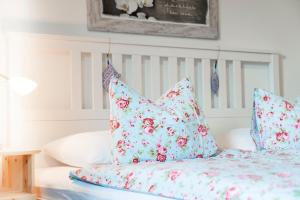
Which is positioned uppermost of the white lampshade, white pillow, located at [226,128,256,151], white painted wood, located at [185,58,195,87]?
white painted wood, located at [185,58,195,87]

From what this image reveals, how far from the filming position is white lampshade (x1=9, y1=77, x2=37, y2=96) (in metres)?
2.00

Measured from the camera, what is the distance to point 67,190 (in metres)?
1.62

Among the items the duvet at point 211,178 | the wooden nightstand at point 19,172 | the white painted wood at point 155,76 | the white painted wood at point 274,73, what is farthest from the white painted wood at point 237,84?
the wooden nightstand at point 19,172

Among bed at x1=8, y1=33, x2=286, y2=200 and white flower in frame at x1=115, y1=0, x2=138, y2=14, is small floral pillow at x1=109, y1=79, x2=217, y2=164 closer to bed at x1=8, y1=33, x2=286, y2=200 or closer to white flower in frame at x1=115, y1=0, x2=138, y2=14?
bed at x1=8, y1=33, x2=286, y2=200

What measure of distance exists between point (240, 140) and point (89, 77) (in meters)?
0.78

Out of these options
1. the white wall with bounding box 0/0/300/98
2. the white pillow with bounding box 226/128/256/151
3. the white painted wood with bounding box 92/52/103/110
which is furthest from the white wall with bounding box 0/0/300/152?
the white pillow with bounding box 226/128/256/151

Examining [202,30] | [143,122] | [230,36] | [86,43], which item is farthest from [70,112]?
[230,36]

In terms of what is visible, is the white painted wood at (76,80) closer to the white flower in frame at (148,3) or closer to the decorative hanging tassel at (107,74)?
the decorative hanging tassel at (107,74)

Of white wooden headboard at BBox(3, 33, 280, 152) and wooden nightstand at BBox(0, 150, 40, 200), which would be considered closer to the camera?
wooden nightstand at BBox(0, 150, 40, 200)

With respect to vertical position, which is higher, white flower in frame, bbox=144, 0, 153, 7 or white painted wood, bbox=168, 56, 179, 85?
white flower in frame, bbox=144, 0, 153, 7

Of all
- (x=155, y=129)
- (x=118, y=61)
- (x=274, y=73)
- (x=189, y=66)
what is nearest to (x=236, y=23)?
(x=274, y=73)

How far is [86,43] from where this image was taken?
214cm

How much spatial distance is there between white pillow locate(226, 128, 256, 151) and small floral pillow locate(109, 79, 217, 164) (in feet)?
1.10

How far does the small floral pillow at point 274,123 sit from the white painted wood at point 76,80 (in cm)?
82
